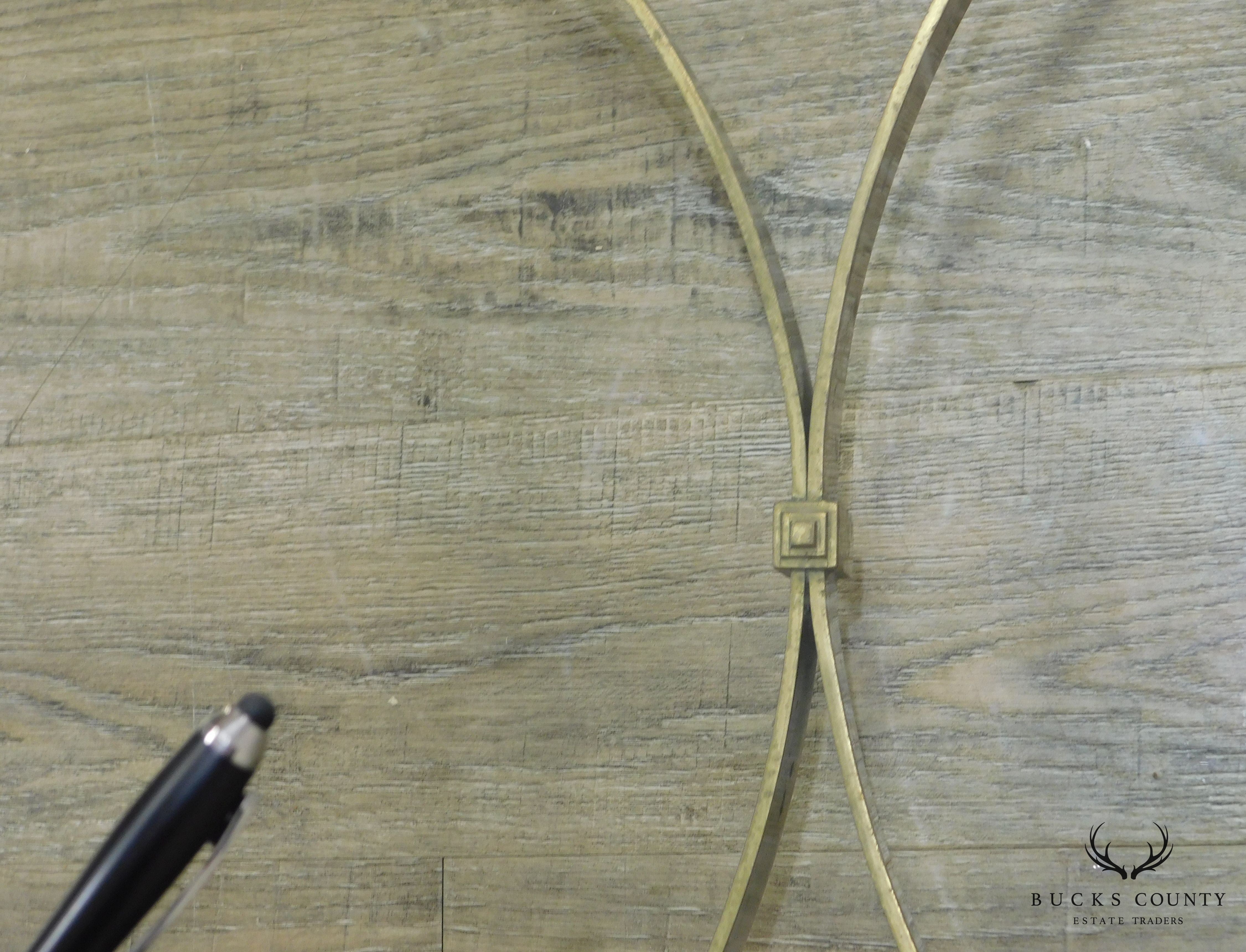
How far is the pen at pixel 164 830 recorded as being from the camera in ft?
1.09

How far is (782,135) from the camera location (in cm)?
54

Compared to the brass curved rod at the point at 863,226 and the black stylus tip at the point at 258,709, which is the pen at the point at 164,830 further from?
the brass curved rod at the point at 863,226

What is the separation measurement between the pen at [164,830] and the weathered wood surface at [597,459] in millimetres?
227

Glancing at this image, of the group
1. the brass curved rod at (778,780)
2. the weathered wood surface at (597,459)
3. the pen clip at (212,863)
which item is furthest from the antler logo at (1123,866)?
the pen clip at (212,863)

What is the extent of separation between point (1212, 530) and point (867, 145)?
204mm

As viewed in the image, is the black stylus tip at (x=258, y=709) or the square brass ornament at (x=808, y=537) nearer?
the black stylus tip at (x=258, y=709)

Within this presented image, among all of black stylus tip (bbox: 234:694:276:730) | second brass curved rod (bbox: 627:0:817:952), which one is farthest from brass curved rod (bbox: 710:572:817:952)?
black stylus tip (bbox: 234:694:276:730)

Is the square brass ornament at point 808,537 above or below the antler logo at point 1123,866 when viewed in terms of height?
above

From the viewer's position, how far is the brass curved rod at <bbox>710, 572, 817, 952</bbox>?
19.6 inches

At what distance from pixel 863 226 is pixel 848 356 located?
2.1 inches

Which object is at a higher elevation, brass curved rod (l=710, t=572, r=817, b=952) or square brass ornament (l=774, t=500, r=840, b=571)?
square brass ornament (l=774, t=500, r=840, b=571)

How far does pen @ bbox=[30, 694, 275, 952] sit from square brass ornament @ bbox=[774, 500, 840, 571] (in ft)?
0.77

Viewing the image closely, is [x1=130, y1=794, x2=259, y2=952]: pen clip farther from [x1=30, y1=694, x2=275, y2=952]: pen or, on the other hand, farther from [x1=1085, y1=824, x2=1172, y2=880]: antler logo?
[x1=1085, y1=824, x2=1172, y2=880]: antler logo

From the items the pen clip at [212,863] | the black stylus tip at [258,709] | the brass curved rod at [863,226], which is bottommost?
the pen clip at [212,863]
